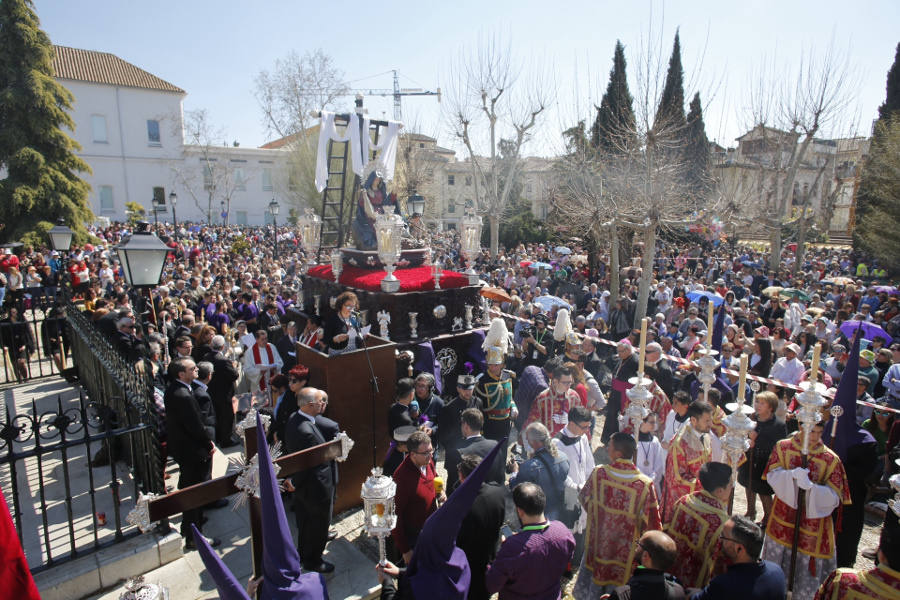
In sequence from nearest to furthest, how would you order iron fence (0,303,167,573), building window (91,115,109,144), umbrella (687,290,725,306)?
iron fence (0,303,167,573), umbrella (687,290,725,306), building window (91,115,109,144)

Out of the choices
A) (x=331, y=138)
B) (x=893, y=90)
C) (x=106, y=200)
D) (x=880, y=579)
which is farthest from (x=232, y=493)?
(x=106, y=200)

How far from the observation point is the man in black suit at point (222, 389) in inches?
256

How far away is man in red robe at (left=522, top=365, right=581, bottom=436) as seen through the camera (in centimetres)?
544

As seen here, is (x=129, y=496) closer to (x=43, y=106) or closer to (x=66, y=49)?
(x=43, y=106)

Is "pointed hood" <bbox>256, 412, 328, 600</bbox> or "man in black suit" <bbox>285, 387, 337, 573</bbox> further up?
"pointed hood" <bbox>256, 412, 328, 600</bbox>

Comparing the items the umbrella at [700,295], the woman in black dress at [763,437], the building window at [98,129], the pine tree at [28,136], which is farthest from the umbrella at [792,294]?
the building window at [98,129]

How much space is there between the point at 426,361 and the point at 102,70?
49096 millimetres

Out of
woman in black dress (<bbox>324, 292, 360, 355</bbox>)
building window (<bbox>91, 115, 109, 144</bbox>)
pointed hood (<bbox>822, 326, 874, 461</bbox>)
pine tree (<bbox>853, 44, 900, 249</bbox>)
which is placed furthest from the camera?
building window (<bbox>91, 115, 109, 144</bbox>)

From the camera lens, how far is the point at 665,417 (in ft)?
18.6

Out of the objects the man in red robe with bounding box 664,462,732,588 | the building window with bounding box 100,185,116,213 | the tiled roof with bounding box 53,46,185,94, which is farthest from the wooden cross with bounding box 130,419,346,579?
the tiled roof with bounding box 53,46,185,94

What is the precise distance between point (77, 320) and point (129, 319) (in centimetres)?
97

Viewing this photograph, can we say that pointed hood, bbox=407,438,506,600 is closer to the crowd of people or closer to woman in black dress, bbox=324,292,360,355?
the crowd of people

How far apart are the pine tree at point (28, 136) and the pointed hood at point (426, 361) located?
70.1ft

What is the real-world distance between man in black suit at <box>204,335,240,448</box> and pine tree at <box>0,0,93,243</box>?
808 inches
